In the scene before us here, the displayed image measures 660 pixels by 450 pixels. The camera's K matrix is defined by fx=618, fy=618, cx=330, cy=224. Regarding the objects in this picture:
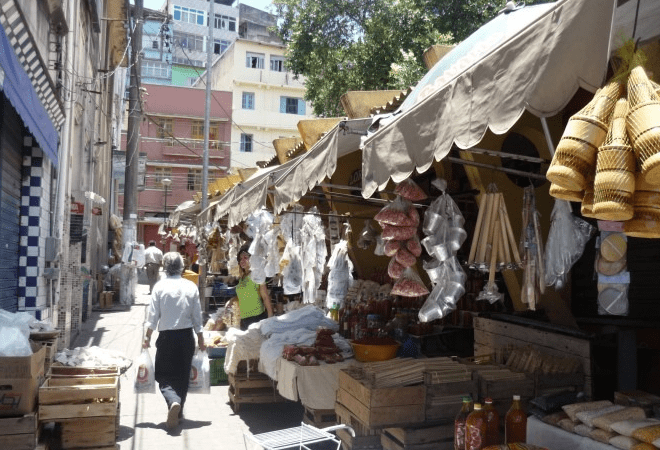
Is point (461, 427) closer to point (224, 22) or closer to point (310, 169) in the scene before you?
point (310, 169)

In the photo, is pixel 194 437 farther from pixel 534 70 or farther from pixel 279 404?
pixel 534 70

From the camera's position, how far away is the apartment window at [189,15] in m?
54.9

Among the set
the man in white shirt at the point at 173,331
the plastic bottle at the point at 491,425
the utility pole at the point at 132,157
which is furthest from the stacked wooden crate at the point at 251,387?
the utility pole at the point at 132,157

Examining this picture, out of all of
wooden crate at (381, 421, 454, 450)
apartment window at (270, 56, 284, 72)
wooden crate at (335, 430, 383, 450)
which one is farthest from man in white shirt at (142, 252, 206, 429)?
apartment window at (270, 56, 284, 72)

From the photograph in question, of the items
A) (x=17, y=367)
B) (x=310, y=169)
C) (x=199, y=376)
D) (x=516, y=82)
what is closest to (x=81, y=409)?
(x=17, y=367)

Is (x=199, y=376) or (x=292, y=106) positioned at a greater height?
(x=292, y=106)

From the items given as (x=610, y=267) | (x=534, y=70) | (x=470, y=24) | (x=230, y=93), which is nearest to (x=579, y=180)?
(x=534, y=70)

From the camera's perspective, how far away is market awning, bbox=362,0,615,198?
251cm

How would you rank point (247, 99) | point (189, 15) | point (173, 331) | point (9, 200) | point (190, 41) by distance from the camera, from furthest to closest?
1. point (190, 41)
2. point (189, 15)
3. point (247, 99)
4. point (9, 200)
5. point (173, 331)

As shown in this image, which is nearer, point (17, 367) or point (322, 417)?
point (17, 367)

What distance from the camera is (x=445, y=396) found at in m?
4.75

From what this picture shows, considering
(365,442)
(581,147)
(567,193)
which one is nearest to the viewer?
(581,147)

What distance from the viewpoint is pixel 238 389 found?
7793 millimetres

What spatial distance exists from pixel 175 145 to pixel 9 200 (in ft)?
120
